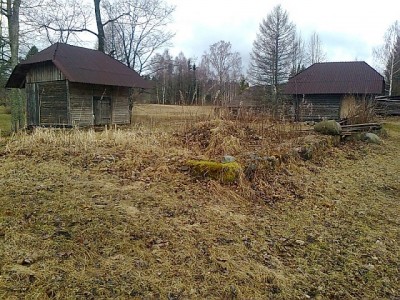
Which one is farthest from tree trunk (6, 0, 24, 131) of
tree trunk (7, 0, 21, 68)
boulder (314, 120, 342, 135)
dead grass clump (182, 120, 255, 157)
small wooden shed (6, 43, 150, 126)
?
boulder (314, 120, 342, 135)

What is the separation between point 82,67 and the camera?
16297 mm

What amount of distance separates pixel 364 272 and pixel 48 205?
11.6ft

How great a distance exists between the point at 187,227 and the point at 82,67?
1501 centimetres

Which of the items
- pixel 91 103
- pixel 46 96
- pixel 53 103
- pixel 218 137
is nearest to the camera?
pixel 218 137

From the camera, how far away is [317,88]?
74.5 ft

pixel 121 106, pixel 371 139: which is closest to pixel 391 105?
pixel 371 139

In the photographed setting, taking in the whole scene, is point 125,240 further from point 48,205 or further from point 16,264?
point 48,205

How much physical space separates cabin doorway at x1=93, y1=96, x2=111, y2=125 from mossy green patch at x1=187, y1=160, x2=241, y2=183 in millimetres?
13606

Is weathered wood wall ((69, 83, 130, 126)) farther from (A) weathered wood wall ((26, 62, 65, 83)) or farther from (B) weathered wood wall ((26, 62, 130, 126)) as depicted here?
(A) weathered wood wall ((26, 62, 65, 83))

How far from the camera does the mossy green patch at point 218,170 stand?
4922mm

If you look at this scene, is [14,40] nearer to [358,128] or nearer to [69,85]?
[69,85]

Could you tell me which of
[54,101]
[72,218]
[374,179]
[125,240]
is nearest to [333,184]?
[374,179]

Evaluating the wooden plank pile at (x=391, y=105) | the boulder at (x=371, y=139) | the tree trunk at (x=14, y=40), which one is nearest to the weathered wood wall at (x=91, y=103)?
the tree trunk at (x=14, y=40)

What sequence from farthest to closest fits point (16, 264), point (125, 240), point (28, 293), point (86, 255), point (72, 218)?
point (72, 218) < point (125, 240) < point (86, 255) < point (16, 264) < point (28, 293)
